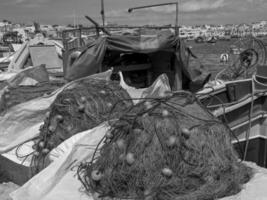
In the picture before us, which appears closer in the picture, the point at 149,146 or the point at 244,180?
the point at 149,146

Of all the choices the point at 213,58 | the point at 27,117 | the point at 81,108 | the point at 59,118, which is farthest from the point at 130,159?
the point at 213,58

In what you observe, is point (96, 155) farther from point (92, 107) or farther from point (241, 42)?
point (241, 42)

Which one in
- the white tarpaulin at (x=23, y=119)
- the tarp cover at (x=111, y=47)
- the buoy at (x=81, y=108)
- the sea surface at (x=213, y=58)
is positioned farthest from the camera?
the sea surface at (x=213, y=58)

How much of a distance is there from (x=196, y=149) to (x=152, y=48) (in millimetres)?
3708

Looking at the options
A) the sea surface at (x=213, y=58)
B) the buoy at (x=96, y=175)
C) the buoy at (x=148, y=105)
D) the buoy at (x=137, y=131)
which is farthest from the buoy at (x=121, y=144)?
the sea surface at (x=213, y=58)

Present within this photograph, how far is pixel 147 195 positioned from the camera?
3.13 meters

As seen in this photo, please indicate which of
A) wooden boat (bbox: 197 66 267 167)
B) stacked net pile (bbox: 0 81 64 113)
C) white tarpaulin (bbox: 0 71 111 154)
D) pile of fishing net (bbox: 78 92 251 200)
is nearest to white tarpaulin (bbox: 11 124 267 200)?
pile of fishing net (bbox: 78 92 251 200)

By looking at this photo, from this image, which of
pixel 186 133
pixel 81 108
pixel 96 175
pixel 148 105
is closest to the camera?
pixel 186 133

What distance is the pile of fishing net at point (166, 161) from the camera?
317cm

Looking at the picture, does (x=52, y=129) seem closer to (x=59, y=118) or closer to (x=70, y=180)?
(x=59, y=118)

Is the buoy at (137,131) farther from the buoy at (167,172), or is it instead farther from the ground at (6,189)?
the ground at (6,189)

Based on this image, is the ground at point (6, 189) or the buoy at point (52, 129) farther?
the buoy at point (52, 129)

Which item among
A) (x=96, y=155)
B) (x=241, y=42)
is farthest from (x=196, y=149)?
(x=241, y=42)

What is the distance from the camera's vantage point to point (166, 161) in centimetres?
321
